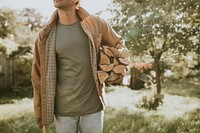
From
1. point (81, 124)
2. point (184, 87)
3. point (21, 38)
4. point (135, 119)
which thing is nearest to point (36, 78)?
point (81, 124)

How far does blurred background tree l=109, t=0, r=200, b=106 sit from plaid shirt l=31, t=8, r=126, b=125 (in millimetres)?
2945

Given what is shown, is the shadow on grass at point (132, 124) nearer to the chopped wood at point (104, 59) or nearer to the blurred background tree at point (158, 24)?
the blurred background tree at point (158, 24)

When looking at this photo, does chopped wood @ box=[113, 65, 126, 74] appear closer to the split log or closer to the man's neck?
the split log

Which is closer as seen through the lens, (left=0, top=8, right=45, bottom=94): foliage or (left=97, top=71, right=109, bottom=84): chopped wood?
(left=97, top=71, right=109, bottom=84): chopped wood

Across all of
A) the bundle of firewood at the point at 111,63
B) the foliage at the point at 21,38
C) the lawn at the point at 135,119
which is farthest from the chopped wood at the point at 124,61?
the foliage at the point at 21,38

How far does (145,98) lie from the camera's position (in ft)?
18.6

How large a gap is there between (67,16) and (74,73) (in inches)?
12.5

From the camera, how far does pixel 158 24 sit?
16.5ft

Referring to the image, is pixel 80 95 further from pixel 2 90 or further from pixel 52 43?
pixel 2 90

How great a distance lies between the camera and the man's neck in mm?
1908

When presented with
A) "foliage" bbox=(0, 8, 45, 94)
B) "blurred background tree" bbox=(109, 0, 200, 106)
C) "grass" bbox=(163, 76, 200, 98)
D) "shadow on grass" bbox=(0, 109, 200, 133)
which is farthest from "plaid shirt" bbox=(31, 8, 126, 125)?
"grass" bbox=(163, 76, 200, 98)

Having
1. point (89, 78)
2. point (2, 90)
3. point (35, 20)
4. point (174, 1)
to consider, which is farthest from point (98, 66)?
point (35, 20)

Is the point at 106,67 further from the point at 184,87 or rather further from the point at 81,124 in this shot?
the point at 184,87

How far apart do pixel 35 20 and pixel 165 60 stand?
370 cm
